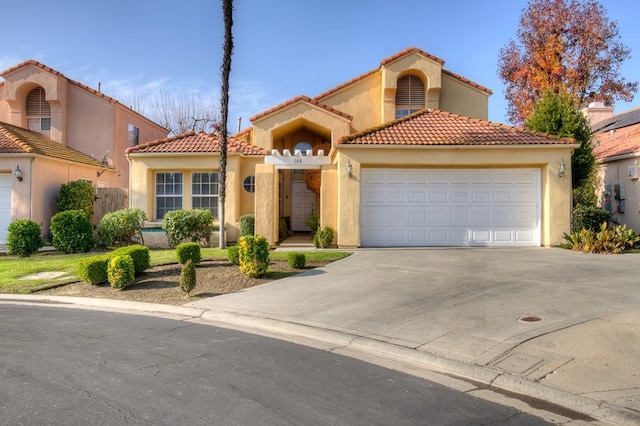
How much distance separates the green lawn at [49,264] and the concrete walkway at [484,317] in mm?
873

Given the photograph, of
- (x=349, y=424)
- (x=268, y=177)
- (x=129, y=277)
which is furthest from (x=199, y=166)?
(x=349, y=424)

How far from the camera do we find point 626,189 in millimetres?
20234

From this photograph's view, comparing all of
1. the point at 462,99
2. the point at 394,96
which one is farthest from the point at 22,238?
the point at 462,99

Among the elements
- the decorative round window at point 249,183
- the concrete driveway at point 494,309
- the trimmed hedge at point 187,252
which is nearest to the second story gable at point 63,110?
the decorative round window at point 249,183

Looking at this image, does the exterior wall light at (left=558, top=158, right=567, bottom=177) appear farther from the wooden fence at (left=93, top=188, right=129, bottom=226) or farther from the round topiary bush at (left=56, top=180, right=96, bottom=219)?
the round topiary bush at (left=56, top=180, right=96, bottom=219)

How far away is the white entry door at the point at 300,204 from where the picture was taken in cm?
2192

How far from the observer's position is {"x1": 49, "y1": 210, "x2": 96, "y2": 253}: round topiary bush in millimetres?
17000

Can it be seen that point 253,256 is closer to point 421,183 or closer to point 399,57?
point 421,183

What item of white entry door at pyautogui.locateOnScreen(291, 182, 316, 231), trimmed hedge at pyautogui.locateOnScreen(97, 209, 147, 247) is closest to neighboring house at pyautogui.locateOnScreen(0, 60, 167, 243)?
trimmed hedge at pyautogui.locateOnScreen(97, 209, 147, 247)

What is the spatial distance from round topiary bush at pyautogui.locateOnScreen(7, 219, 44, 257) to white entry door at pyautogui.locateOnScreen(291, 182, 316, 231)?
9605 mm

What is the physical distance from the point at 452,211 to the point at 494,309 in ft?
28.6

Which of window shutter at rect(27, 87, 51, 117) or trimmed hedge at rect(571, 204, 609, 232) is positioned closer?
trimmed hedge at rect(571, 204, 609, 232)

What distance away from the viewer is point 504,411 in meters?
4.68

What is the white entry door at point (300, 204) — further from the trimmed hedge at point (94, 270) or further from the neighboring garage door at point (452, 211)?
the trimmed hedge at point (94, 270)
